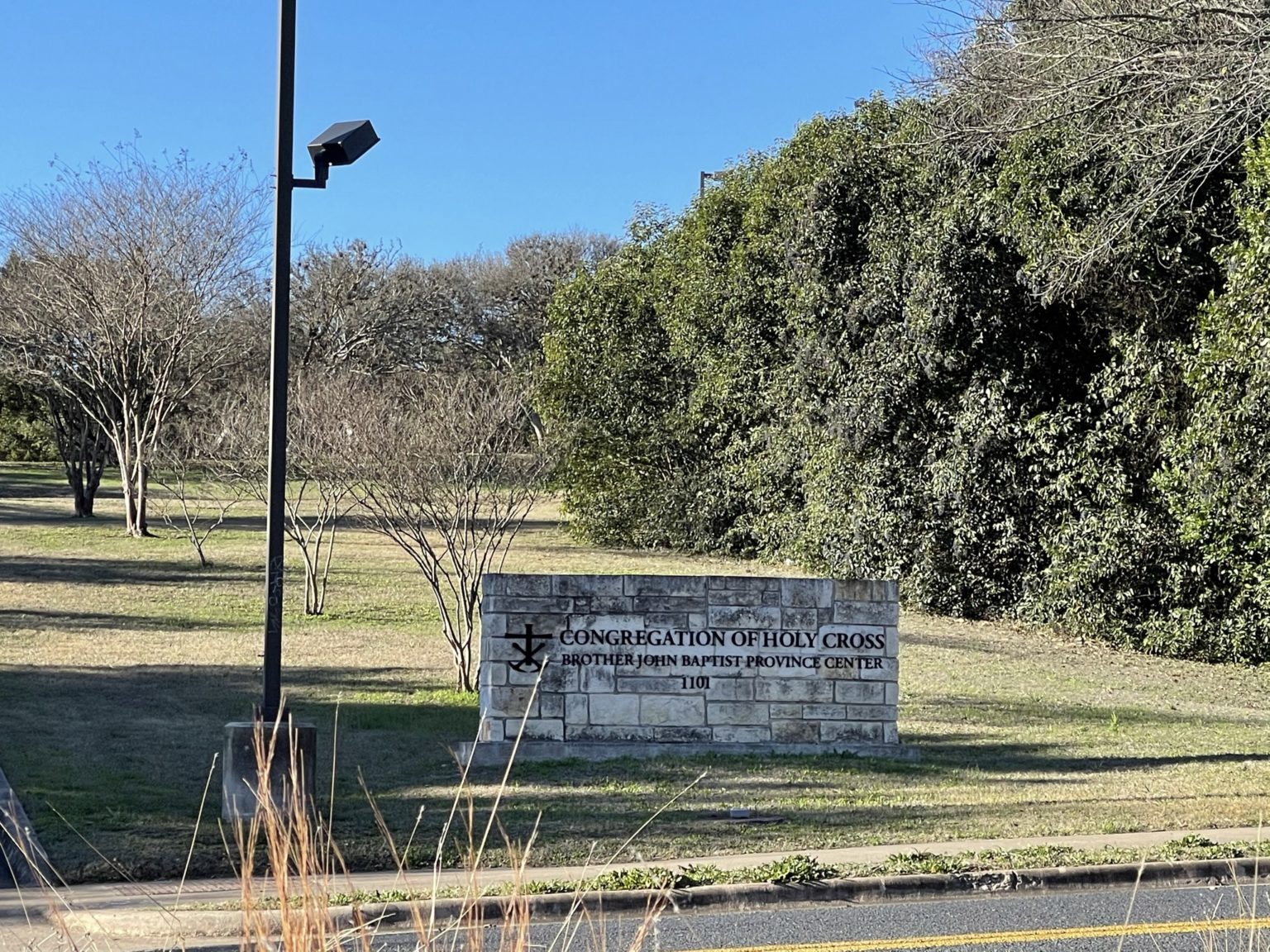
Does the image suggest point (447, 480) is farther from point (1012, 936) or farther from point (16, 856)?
point (1012, 936)

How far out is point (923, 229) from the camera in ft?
68.0

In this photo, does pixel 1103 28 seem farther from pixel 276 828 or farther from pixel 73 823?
pixel 276 828

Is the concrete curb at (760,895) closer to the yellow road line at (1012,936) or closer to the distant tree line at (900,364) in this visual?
the yellow road line at (1012,936)

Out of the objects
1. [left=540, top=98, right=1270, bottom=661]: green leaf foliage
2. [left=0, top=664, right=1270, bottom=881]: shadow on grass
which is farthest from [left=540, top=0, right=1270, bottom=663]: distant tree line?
[left=0, top=664, right=1270, bottom=881]: shadow on grass

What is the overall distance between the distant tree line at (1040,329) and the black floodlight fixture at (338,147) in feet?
30.5

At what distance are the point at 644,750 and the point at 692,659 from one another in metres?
0.80

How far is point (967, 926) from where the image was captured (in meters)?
6.75

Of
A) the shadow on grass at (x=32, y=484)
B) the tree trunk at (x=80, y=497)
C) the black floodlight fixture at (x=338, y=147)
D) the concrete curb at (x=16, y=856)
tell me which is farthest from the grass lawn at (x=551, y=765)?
the shadow on grass at (x=32, y=484)

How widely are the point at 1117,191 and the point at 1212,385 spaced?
2.72 metres

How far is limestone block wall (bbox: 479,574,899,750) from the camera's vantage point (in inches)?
435

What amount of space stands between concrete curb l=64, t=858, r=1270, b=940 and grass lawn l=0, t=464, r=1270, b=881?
0.63 metres

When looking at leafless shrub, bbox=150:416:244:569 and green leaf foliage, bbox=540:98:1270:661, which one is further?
leafless shrub, bbox=150:416:244:569

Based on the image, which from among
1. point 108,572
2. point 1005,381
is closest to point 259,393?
point 108,572

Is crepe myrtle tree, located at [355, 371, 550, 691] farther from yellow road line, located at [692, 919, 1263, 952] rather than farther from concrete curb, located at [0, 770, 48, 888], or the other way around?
yellow road line, located at [692, 919, 1263, 952]
